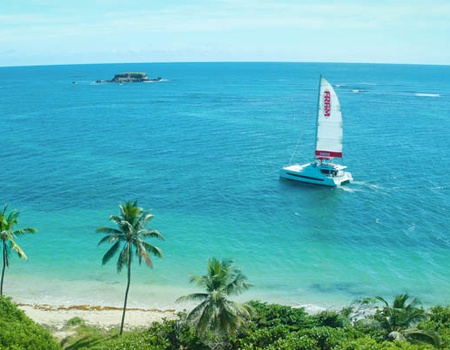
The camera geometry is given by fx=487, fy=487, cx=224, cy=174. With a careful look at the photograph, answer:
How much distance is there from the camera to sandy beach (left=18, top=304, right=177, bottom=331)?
146 ft

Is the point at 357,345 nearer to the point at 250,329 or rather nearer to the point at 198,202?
the point at 250,329

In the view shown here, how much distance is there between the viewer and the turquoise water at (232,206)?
180 ft

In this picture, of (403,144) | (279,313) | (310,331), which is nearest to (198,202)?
(279,313)

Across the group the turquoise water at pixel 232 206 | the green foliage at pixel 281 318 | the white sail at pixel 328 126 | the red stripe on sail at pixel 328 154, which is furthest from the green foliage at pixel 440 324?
the white sail at pixel 328 126

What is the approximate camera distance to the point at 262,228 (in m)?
68.5

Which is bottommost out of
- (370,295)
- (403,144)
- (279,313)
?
(370,295)

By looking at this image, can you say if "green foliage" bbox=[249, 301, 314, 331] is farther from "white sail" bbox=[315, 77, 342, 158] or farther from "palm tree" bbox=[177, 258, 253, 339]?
"white sail" bbox=[315, 77, 342, 158]

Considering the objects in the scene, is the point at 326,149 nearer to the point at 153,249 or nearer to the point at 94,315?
the point at 94,315

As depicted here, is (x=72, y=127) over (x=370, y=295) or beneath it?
over

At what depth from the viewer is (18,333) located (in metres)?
32.3

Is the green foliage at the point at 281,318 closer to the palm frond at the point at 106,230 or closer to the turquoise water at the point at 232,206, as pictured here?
the turquoise water at the point at 232,206

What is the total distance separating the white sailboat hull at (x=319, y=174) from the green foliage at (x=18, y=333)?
60940 millimetres

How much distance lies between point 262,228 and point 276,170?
2953cm

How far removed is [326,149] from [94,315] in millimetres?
58431
